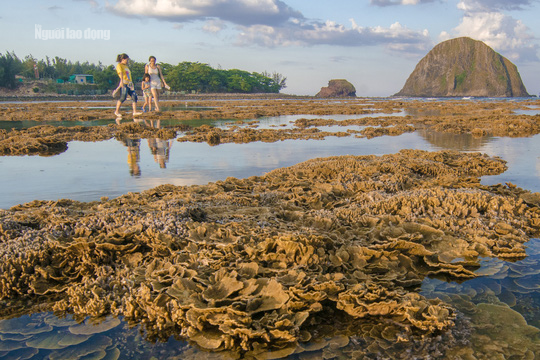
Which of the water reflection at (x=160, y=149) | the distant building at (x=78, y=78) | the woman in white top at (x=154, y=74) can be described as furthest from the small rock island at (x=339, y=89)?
the water reflection at (x=160, y=149)

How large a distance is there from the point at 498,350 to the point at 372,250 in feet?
4.59

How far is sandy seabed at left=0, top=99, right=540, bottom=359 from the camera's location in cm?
286

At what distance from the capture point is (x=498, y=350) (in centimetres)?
275

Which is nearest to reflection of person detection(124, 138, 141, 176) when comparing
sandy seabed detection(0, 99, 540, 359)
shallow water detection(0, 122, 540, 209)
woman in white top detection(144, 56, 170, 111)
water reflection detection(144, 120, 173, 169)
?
shallow water detection(0, 122, 540, 209)

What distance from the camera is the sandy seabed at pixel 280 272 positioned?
286 centimetres

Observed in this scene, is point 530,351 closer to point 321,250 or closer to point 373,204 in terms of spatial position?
point 321,250

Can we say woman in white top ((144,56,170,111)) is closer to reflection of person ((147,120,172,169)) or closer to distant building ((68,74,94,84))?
reflection of person ((147,120,172,169))

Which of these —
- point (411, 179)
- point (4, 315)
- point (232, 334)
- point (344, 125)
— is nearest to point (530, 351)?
point (232, 334)

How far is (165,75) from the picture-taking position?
364 ft

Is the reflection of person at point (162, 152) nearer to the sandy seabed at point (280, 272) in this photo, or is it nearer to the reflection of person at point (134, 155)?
the reflection of person at point (134, 155)

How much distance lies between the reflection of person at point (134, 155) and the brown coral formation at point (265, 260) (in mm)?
2789

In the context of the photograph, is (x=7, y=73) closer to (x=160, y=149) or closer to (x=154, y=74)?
(x=154, y=74)

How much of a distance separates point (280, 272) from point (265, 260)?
0.27m

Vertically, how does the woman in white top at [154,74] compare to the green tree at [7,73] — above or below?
below
